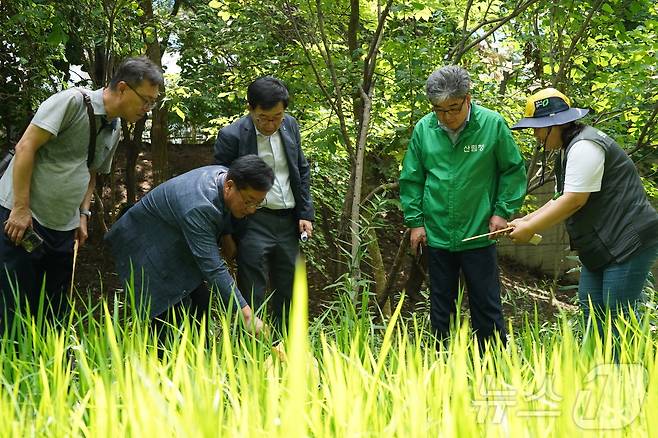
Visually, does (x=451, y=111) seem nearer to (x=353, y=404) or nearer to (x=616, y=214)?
(x=616, y=214)

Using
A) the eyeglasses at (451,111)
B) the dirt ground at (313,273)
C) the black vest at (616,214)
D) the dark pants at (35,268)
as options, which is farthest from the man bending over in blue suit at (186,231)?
the dirt ground at (313,273)

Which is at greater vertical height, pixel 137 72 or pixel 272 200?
pixel 137 72

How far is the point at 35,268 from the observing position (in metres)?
2.99

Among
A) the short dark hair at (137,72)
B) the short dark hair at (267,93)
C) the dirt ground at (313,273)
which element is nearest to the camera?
the short dark hair at (137,72)

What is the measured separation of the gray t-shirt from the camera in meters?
2.85

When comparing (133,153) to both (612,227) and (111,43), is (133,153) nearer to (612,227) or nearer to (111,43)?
(111,43)

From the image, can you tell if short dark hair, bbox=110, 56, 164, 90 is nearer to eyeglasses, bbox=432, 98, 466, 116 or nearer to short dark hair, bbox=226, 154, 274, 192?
short dark hair, bbox=226, 154, 274, 192

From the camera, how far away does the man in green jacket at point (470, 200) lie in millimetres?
3488

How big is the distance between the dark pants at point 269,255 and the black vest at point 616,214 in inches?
51.6

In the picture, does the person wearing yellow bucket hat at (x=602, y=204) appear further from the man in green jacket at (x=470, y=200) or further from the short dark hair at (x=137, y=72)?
the short dark hair at (x=137, y=72)

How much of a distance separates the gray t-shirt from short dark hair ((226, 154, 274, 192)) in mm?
598

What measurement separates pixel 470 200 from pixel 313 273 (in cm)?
474

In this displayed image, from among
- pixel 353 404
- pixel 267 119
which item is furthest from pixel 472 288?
pixel 353 404

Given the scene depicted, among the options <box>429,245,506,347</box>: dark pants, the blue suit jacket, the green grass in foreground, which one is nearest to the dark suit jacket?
the blue suit jacket
